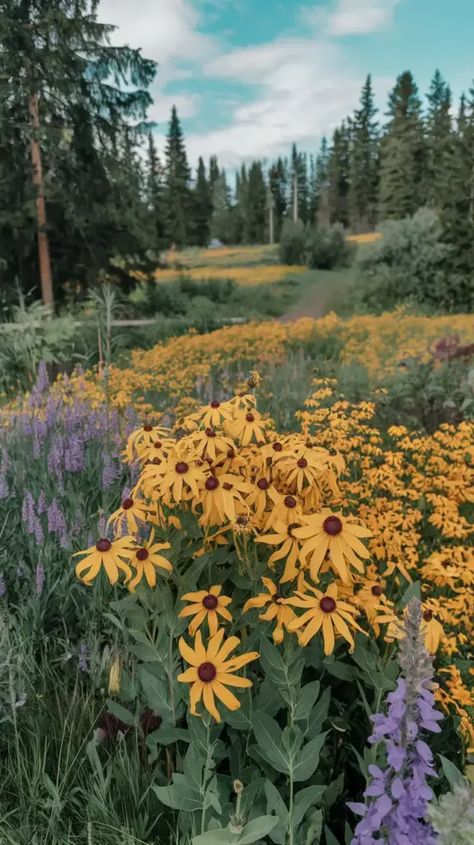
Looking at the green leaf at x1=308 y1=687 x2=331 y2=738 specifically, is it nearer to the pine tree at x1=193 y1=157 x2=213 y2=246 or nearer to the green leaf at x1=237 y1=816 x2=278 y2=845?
the green leaf at x1=237 y1=816 x2=278 y2=845

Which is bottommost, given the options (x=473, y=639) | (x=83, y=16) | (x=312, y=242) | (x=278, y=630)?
(x=473, y=639)

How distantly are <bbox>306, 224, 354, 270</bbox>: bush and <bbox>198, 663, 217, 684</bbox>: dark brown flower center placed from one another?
29929 mm

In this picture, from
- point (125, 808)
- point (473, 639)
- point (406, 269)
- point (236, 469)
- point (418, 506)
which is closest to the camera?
point (125, 808)

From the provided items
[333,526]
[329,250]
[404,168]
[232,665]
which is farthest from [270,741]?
[404,168]

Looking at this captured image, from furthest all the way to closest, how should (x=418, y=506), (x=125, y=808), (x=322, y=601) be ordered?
(x=418, y=506) < (x=125, y=808) < (x=322, y=601)

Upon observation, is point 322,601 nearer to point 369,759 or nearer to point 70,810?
point 369,759

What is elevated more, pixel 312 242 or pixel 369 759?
pixel 312 242

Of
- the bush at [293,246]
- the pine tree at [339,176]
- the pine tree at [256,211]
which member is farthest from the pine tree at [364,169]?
the bush at [293,246]

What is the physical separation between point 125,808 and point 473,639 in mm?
1297

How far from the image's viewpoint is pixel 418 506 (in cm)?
319

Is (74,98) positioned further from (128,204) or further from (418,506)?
(418,506)

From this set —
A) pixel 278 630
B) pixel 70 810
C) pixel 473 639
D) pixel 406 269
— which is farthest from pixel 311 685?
pixel 406 269

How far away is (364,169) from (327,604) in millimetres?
60348

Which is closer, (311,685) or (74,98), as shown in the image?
(311,685)
